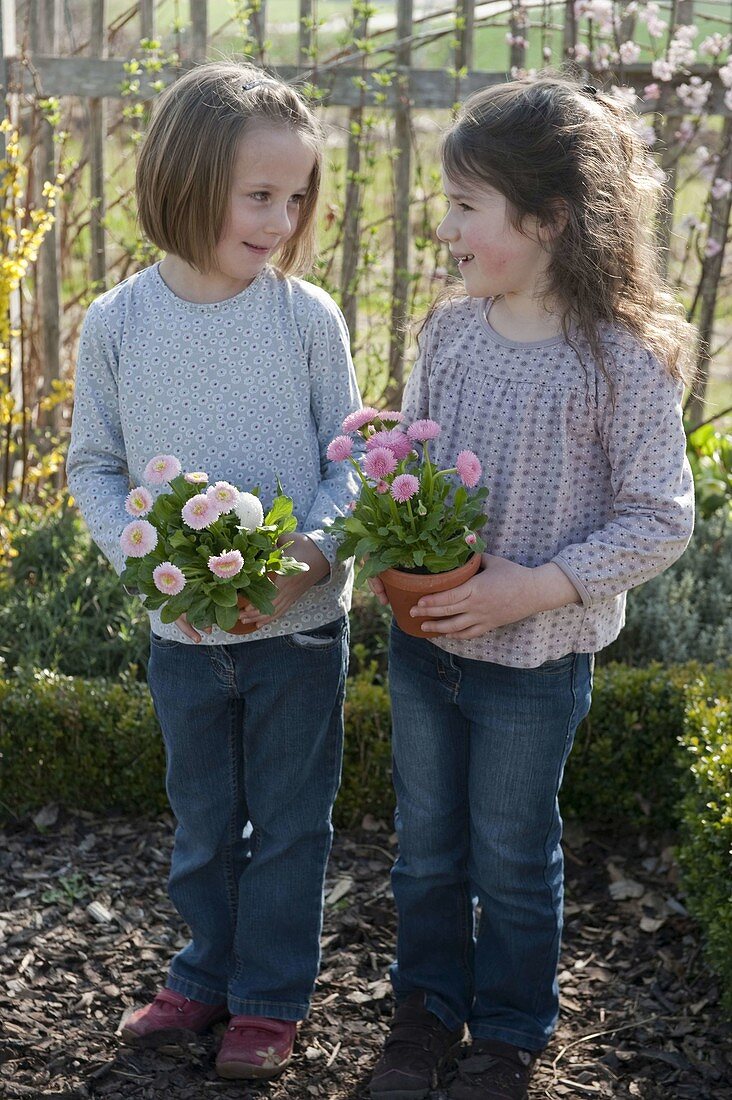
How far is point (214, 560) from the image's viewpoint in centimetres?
177

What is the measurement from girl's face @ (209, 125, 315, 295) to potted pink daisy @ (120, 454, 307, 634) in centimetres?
40

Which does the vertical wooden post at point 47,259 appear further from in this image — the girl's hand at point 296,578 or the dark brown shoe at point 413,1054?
the dark brown shoe at point 413,1054

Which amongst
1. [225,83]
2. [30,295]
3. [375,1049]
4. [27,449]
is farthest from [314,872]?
[30,295]

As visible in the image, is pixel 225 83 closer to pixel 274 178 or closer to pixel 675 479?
pixel 274 178

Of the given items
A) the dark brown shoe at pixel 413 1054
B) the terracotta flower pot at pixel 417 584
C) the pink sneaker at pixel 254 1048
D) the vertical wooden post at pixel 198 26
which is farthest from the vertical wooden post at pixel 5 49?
the dark brown shoe at pixel 413 1054

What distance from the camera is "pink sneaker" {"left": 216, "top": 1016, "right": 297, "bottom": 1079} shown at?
219cm

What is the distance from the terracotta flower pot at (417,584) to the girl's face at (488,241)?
46 cm

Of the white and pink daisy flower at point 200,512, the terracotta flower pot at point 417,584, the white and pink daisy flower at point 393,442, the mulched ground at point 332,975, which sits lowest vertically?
the mulched ground at point 332,975

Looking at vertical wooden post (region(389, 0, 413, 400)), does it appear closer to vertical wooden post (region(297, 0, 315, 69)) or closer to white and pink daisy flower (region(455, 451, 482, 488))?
vertical wooden post (region(297, 0, 315, 69))

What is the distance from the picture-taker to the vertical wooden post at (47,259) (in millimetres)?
4602

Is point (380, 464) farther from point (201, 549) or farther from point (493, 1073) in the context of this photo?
point (493, 1073)

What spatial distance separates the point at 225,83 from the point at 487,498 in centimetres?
83

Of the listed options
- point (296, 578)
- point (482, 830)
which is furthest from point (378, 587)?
point (482, 830)

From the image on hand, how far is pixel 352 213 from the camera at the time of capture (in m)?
4.56
